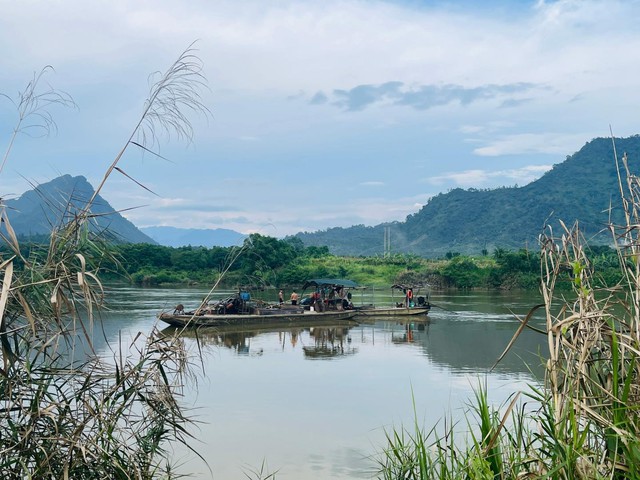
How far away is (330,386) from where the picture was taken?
11703 mm

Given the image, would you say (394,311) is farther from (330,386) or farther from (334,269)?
(334,269)

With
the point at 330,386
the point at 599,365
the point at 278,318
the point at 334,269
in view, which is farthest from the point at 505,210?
the point at 599,365

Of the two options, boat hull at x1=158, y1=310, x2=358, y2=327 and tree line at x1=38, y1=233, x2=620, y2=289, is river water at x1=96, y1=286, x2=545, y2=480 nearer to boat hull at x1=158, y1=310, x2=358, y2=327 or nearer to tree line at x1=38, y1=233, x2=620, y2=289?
boat hull at x1=158, y1=310, x2=358, y2=327

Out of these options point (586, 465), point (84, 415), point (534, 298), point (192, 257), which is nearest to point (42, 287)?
point (84, 415)

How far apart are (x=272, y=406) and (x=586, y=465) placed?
7.66 m

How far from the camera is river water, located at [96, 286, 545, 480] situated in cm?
750

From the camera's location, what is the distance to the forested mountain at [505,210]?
73625 millimetres

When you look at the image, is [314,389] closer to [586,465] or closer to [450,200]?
[586,465]

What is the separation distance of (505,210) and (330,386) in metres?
72.1

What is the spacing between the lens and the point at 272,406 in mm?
10070

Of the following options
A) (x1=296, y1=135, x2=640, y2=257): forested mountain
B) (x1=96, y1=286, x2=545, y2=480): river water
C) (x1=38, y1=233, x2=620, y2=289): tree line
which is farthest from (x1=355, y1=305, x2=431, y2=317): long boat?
(x1=296, y1=135, x2=640, y2=257): forested mountain

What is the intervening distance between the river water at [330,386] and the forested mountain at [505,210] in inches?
2133

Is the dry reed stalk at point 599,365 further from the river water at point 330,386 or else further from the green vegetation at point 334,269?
the green vegetation at point 334,269

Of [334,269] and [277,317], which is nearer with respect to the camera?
[277,317]
